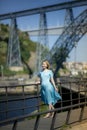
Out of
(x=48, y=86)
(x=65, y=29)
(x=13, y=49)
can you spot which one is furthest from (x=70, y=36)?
(x=48, y=86)

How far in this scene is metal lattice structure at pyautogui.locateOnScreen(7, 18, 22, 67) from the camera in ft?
176

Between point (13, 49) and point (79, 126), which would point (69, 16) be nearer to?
point (13, 49)

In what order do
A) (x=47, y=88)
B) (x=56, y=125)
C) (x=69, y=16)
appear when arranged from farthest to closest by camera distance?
(x=69, y=16), (x=47, y=88), (x=56, y=125)

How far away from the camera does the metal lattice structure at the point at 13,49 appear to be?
176ft

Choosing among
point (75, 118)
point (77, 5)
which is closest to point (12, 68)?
point (77, 5)

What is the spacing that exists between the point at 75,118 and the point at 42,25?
41.4 metres

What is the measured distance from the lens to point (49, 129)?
6.55 m

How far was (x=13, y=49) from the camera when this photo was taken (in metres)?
55.8

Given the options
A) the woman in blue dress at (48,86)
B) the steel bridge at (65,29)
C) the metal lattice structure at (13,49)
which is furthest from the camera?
the metal lattice structure at (13,49)

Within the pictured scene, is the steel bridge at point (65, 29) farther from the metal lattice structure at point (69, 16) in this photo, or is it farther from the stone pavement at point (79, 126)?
the stone pavement at point (79, 126)

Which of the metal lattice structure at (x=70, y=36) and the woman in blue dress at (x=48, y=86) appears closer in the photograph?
the woman in blue dress at (x=48, y=86)

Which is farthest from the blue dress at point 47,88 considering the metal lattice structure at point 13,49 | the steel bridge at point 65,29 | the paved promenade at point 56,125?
the metal lattice structure at point 13,49

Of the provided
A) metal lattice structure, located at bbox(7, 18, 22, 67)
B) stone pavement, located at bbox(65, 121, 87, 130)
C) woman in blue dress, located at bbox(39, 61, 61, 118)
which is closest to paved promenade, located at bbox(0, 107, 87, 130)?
stone pavement, located at bbox(65, 121, 87, 130)

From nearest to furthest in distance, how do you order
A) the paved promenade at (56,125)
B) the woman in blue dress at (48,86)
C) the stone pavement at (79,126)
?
the paved promenade at (56,125)
the stone pavement at (79,126)
the woman in blue dress at (48,86)
